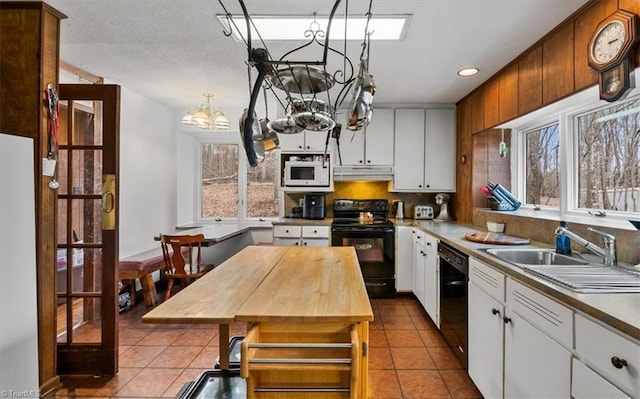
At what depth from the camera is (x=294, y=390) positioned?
1157mm

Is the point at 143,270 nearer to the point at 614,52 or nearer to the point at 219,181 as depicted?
the point at 219,181

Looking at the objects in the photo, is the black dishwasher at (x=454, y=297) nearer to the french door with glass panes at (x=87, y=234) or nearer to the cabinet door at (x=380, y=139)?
the cabinet door at (x=380, y=139)

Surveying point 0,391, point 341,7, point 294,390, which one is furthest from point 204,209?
point 294,390

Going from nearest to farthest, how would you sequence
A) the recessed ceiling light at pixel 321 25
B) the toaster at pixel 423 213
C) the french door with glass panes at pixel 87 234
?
the recessed ceiling light at pixel 321 25 < the french door with glass panes at pixel 87 234 < the toaster at pixel 423 213

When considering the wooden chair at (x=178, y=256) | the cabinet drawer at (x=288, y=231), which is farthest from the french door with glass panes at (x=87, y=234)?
the cabinet drawer at (x=288, y=231)

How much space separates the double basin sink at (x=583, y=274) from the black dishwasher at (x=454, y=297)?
34cm

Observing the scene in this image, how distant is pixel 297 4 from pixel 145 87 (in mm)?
2429

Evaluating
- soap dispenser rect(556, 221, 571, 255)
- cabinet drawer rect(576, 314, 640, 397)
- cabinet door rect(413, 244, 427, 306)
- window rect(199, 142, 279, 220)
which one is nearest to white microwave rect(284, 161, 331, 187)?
window rect(199, 142, 279, 220)

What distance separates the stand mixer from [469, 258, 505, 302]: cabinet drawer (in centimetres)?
191

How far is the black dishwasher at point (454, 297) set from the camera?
215 centimetres

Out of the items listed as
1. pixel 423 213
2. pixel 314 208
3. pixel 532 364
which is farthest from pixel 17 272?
pixel 423 213

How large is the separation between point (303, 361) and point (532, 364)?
1045mm

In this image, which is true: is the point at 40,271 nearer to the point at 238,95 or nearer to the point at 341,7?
the point at 341,7

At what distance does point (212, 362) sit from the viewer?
7.65ft
